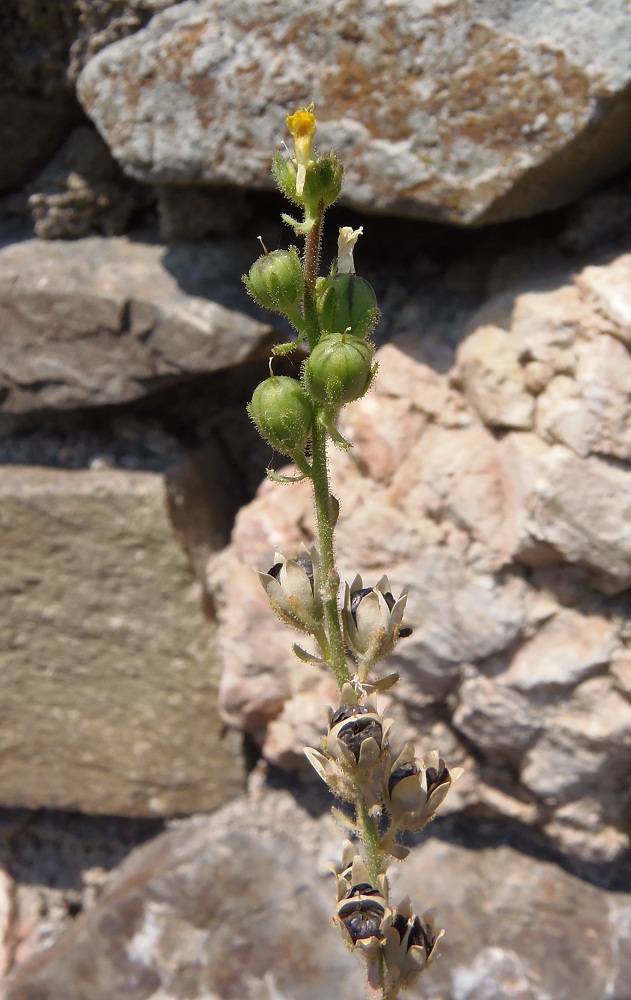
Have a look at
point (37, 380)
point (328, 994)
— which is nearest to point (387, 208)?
point (37, 380)

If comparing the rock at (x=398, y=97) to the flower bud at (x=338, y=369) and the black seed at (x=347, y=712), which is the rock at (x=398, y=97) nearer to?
the flower bud at (x=338, y=369)

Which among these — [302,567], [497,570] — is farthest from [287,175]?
[497,570]

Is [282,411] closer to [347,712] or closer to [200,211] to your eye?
[347,712]

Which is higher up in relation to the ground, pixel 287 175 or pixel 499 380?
pixel 287 175

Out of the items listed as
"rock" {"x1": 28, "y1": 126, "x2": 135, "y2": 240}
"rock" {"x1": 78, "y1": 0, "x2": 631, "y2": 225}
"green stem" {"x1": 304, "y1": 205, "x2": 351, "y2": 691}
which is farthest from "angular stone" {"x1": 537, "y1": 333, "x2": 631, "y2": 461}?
"rock" {"x1": 28, "y1": 126, "x2": 135, "y2": 240}

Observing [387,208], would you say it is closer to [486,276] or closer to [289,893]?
[486,276]

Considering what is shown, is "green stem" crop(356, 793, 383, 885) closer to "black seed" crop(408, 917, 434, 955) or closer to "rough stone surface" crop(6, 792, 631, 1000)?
"black seed" crop(408, 917, 434, 955)

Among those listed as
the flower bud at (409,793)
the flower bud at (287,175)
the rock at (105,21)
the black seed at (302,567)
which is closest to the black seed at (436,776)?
the flower bud at (409,793)
